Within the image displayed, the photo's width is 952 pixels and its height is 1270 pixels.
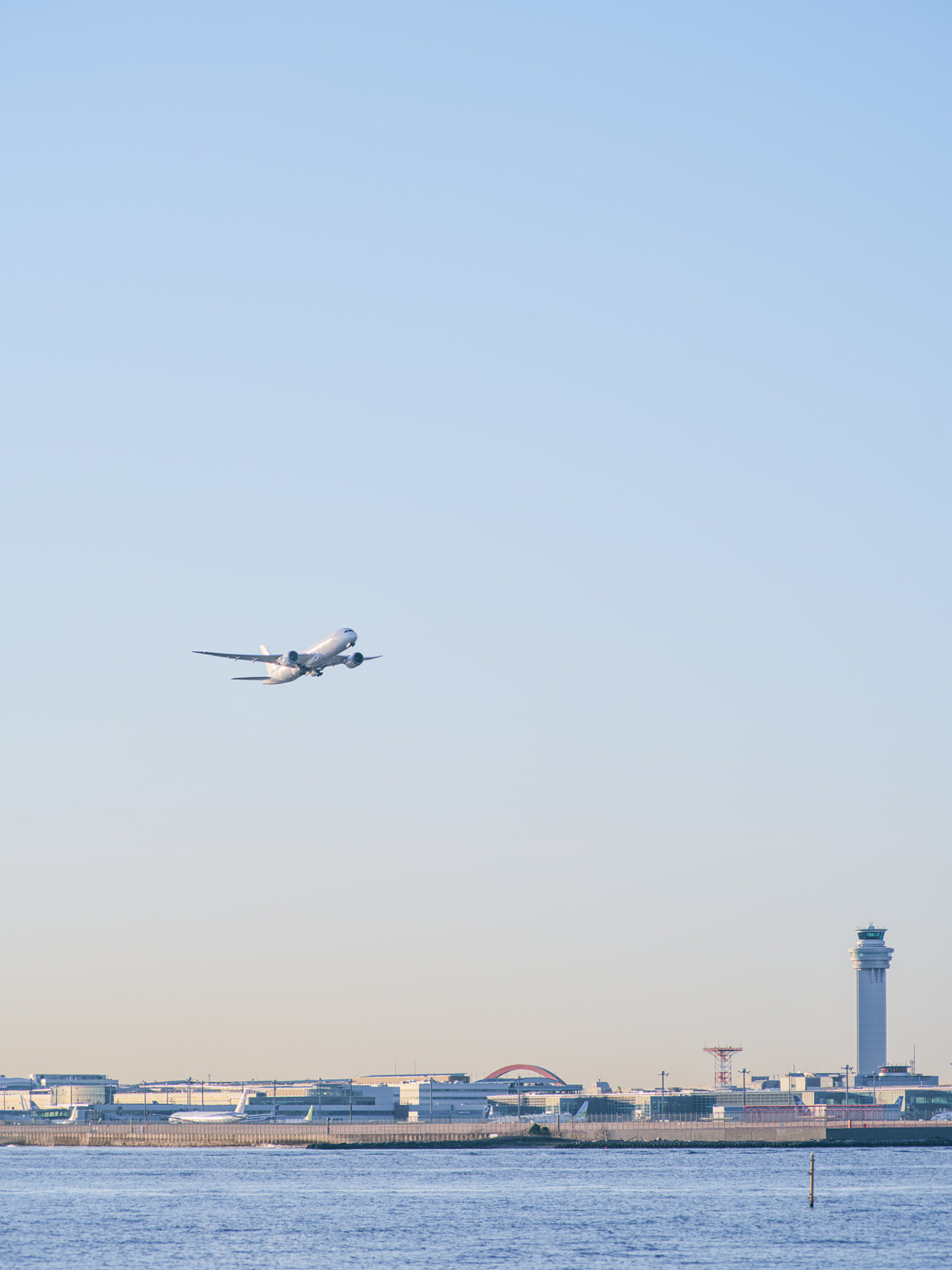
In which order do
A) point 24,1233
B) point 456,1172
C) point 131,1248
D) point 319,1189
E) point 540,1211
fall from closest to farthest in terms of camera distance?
point 131,1248
point 24,1233
point 540,1211
point 319,1189
point 456,1172

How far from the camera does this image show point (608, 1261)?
10594 cm

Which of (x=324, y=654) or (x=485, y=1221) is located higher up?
(x=324, y=654)

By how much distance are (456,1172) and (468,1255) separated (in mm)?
89255

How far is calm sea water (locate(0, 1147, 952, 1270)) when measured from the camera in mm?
108188

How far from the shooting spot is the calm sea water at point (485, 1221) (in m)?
108

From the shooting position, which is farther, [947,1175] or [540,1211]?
[947,1175]

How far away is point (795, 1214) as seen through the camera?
132000mm

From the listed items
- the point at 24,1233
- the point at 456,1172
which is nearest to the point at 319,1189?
the point at 456,1172

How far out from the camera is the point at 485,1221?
130 metres

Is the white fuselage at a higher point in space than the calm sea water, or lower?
higher

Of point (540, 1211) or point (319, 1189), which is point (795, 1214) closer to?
point (540, 1211)

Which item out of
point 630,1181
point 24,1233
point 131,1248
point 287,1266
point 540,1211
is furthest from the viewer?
point 630,1181

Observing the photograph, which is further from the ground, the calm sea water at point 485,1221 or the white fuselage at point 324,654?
the white fuselage at point 324,654

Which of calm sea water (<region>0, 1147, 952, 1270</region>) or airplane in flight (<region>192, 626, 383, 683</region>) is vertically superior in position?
airplane in flight (<region>192, 626, 383, 683</region>)
